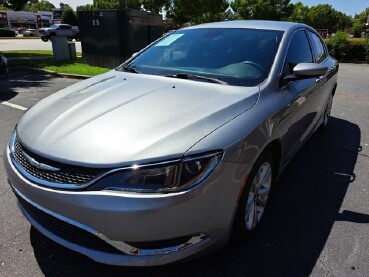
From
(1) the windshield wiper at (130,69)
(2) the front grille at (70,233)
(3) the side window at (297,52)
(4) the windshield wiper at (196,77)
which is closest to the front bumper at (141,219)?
(2) the front grille at (70,233)

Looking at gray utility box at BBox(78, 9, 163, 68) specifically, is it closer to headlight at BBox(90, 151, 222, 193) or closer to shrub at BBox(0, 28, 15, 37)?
headlight at BBox(90, 151, 222, 193)

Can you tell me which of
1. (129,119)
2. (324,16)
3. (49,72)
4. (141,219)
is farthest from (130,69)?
(324,16)

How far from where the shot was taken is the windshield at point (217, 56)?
3055 millimetres

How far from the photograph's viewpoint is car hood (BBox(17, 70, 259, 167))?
2033mm

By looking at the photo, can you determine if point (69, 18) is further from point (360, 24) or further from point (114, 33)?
point (360, 24)

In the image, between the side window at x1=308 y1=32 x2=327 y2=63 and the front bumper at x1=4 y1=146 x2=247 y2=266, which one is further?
the side window at x1=308 y1=32 x2=327 y2=63

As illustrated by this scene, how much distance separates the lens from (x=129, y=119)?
237cm

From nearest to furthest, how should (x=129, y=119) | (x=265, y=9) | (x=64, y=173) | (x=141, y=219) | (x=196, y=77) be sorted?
(x=141, y=219), (x=64, y=173), (x=129, y=119), (x=196, y=77), (x=265, y=9)

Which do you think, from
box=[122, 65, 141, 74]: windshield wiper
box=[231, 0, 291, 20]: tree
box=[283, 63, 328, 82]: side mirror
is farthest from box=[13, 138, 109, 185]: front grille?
box=[231, 0, 291, 20]: tree

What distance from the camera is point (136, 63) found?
372 centimetres

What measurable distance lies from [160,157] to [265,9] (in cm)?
4018

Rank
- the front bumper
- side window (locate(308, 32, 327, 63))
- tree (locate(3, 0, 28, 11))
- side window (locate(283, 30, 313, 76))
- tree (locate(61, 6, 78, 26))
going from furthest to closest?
tree (locate(61, 6, 78, 26)) → tree (locate(3, 0, 28, 11)) → side window (locate(308, 32, 327, 63)) → side window (locate(283, 30, 313, 76)) → the front bumper

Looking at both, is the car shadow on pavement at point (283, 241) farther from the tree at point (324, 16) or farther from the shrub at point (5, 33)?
the tree at point (324, 16)

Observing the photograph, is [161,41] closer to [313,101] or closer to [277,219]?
[313,101]
